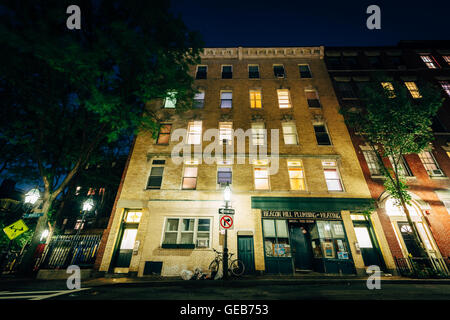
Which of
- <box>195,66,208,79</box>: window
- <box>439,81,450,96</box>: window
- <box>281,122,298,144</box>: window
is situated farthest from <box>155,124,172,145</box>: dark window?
<box>439,81,450,96</box>: window

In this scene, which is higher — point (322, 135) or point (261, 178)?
point (322, 135)

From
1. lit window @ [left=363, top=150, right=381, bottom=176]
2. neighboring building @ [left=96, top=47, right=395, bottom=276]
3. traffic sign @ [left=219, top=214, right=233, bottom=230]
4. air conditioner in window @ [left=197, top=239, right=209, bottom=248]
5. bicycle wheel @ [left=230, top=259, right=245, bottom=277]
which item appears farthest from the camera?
lit window @ [left=363, top=150, right=381, bottom=176]

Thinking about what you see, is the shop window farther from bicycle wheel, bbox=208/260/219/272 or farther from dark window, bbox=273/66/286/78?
dark window, bbox=273/66/286/78

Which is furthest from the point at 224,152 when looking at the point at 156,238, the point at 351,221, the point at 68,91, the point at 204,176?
the point at 68,91

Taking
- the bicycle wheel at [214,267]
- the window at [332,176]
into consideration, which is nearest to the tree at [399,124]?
the window at [332,176]

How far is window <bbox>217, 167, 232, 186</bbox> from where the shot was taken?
12320 millimetres

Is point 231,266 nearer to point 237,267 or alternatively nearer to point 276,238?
point 237,267

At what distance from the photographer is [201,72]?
17797mm

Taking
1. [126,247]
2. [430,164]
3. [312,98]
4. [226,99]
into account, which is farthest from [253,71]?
[126,247]

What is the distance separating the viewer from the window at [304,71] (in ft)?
57.3

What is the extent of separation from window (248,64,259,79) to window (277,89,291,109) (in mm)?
2941

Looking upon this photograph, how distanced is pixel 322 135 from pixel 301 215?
6.91m

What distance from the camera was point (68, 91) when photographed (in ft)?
34.9
